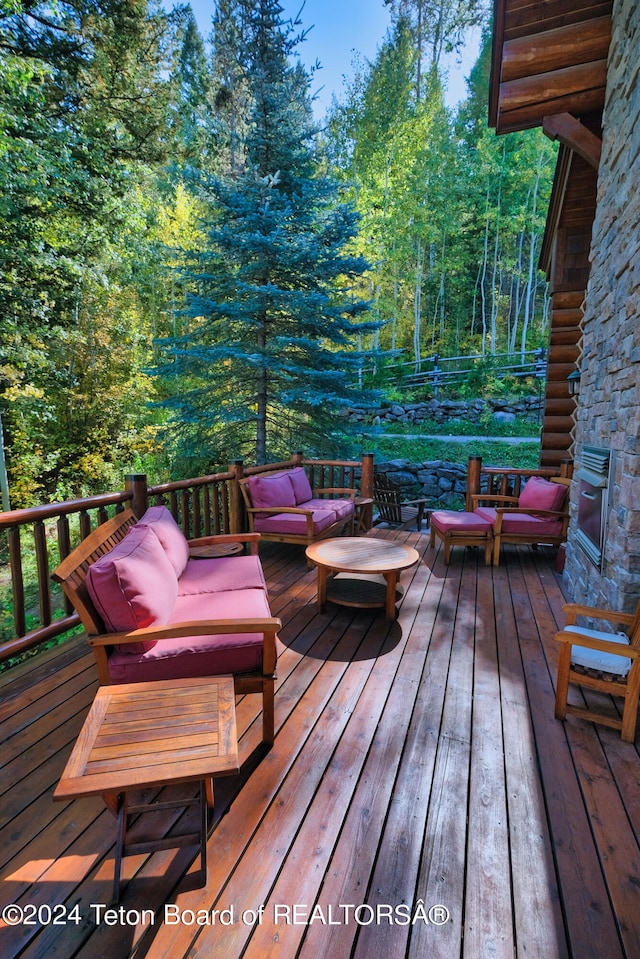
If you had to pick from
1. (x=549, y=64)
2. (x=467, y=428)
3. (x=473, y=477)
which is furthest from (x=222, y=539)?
(x=467, y=428)

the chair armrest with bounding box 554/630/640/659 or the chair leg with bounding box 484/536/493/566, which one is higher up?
the chair armrest with bounding box 554/630/640/659

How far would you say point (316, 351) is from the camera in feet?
22.2

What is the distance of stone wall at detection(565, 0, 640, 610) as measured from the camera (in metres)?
2.35

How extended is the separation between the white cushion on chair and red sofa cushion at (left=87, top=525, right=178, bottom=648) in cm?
193

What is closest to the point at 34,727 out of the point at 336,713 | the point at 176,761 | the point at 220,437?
the point at 176,761

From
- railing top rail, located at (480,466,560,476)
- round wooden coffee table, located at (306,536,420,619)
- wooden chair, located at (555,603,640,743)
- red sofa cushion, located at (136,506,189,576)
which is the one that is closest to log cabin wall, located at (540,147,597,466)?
railing top rail, located at (480,466,560,476)

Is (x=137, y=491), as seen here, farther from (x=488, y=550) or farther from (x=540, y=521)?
(x=540, y=521)

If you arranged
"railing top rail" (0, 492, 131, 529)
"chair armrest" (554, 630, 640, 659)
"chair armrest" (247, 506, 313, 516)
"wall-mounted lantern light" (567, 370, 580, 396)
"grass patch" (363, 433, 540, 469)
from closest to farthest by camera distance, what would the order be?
"chair armrest" (554, 630, 640, 659) < "railing top rail" (0, 492, 131, 529) < "chair armrest" (247, 506, 313, 516) < "wall-mounted lantern light" (567, 370, 580, 396) < "grass patch" (363, 433, 540, 469)

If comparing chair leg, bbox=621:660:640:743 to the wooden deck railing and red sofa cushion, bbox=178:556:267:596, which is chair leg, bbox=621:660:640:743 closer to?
red sofa cushion, bbox=178:556:267:596

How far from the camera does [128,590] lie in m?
1.71

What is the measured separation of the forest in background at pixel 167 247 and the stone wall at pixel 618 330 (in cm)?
358

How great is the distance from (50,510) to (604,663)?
9.82 ft

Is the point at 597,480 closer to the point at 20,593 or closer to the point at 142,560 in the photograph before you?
the point at 142,560

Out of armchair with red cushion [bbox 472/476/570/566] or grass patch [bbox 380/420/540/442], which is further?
grass patch [bbox 380/420/540/442]
